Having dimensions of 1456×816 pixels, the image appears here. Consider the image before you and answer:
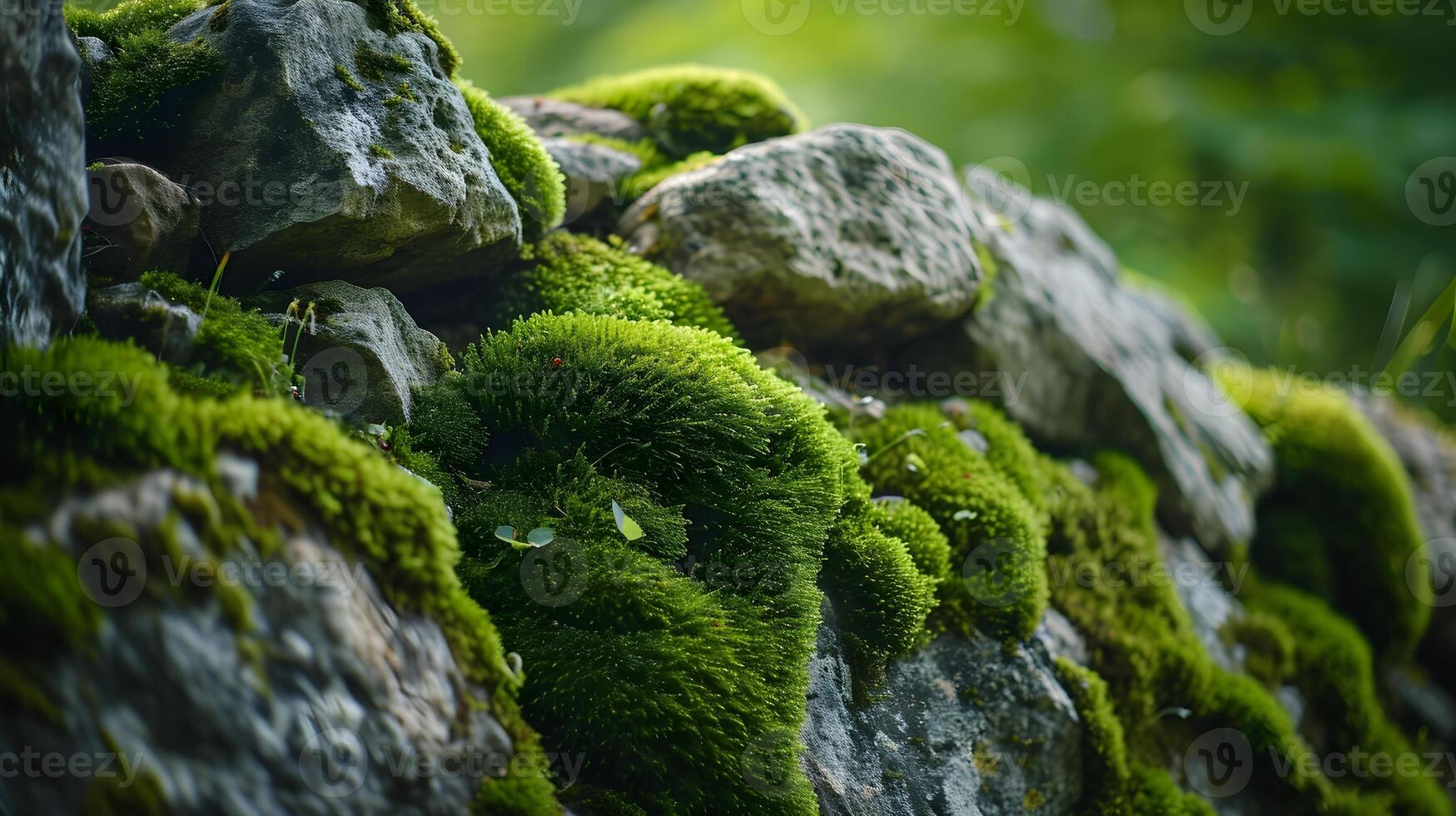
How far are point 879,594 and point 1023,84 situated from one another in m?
9.55

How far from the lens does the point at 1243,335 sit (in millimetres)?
10703

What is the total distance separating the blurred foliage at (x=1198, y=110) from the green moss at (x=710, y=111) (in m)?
4.56

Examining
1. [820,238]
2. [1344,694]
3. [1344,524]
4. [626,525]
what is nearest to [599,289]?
[820,238]

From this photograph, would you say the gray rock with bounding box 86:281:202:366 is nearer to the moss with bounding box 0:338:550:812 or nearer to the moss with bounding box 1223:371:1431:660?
the moss with bounding box 0:338:550:812

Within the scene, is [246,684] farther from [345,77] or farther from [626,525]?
[345,77]

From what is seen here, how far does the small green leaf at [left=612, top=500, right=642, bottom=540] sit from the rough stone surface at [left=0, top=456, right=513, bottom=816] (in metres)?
0.64

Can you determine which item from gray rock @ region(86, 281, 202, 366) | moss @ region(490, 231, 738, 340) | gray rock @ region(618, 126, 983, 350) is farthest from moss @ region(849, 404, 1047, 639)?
gray rock @ region(86, 281, 202, 366)

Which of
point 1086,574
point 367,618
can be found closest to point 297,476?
point 367,618

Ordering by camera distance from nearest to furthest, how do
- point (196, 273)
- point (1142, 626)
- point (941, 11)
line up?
point (196, 273), point (1142, 626), point (941, 11)

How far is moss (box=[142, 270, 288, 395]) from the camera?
88.9 inches

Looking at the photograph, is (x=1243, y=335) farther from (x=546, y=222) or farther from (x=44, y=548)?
(x=44, y=548)

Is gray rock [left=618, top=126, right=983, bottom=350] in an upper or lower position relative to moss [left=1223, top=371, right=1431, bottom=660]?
upper

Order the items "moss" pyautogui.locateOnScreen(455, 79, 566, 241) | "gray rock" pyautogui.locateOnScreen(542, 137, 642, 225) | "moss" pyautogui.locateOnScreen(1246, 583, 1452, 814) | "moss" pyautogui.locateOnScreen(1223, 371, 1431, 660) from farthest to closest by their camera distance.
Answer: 1. "moss" pyautogui.locateOnScreen(1223, 371, 1431, 660)
2. "moss" pyautogui.locateOnScreen(1246, 583, 1452, 814)
3. "gray rock" pyautogui.locateOnScreen(542, 137, 642, 225)
4. "moss" pyautogui.locateOnScreen(455, 79, 566, 241)

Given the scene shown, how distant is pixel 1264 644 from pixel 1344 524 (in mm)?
1598
